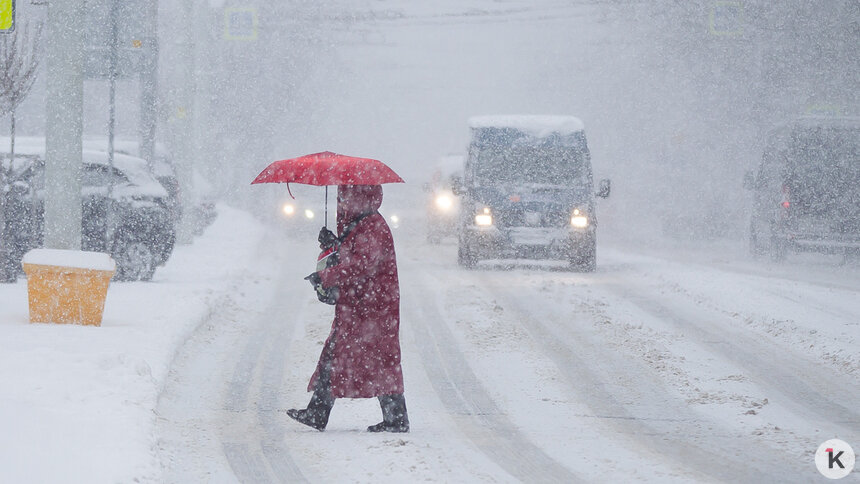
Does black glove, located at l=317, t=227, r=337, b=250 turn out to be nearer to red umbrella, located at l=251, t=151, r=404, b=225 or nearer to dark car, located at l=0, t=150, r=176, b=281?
red umbrella, located at l=251, t=151, r=404, b=225

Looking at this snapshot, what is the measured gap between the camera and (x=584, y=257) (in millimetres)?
17297

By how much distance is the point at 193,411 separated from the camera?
7.41 metres

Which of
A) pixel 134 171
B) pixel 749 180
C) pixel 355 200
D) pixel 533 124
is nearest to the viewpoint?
pixel 355 200

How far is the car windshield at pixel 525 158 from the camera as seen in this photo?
18.0m

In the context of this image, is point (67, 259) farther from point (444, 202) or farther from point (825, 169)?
point (825, 169)

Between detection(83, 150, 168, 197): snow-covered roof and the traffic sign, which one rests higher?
the traffic sign

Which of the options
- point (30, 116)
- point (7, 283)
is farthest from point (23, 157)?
point (30, 116)

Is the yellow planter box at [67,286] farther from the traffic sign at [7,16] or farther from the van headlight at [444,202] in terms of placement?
the van headlight at [444,202]

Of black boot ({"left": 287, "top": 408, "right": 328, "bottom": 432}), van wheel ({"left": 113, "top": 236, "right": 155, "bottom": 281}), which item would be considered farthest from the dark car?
black boot ({"left": 287, "top": 408, "right": 328, "bottom": 432})

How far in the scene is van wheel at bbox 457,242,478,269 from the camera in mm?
17578

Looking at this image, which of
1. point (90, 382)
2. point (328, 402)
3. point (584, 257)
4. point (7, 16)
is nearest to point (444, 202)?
point (584, 257)

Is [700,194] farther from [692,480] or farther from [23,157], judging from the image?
[692,480]

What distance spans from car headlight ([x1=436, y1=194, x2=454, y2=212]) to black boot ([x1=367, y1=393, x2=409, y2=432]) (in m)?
17.0

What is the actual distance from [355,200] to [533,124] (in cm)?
1233
